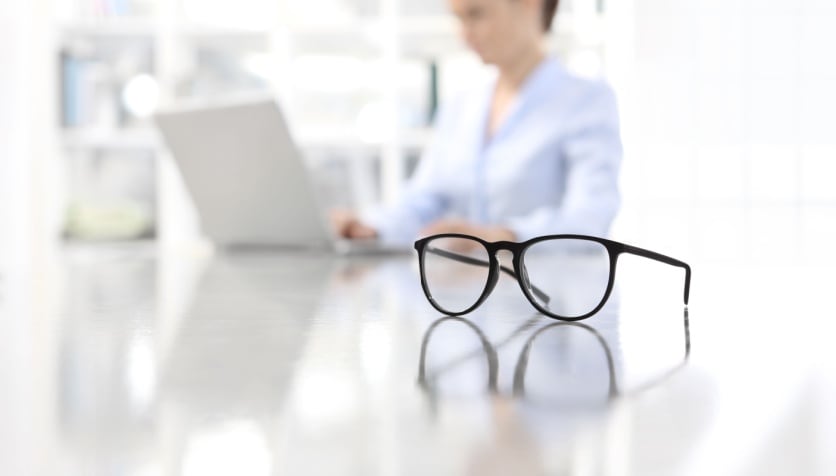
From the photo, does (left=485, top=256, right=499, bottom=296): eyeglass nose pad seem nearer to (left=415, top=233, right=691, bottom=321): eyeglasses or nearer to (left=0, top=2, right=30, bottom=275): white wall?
(left=415, top=233, right=691, bottom=321): eyeglasses

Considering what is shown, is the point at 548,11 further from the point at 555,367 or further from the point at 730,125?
the point at 730,125

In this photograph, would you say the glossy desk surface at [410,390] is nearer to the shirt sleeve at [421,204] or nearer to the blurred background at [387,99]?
the shirt sleeve at [421,204]

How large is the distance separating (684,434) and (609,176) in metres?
1.71

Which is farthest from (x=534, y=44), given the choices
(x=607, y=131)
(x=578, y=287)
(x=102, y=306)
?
(x=102, y=306)

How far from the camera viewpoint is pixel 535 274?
117 cm

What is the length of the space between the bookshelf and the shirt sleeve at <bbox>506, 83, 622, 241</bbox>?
1459mm

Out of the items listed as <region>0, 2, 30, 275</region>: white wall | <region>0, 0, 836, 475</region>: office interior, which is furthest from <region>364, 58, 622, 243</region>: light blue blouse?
<region>0, 2, 30, 275</region>: white wall

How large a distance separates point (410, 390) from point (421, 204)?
1.96 meters

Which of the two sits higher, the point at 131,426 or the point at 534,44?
the point at 534,44

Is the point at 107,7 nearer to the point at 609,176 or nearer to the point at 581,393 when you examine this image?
the point at 609,176

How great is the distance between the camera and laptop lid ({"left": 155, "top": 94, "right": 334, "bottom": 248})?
56.3 inches

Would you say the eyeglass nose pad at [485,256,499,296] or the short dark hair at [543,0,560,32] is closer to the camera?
the eyeglass nose pad at [485,256,499,296]

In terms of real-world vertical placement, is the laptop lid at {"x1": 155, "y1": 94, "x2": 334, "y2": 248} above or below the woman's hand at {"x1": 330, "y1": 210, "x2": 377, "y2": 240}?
above

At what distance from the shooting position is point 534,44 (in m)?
2.29
